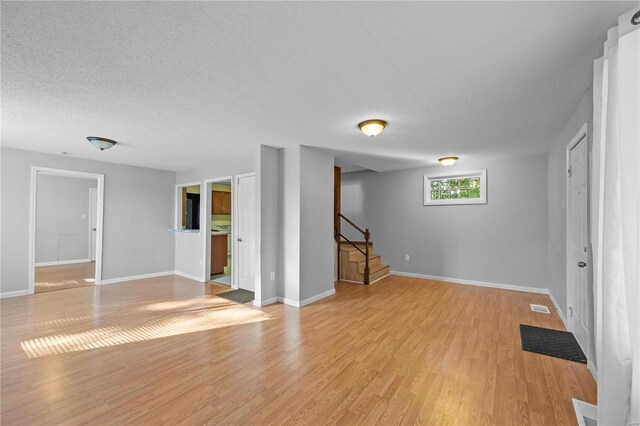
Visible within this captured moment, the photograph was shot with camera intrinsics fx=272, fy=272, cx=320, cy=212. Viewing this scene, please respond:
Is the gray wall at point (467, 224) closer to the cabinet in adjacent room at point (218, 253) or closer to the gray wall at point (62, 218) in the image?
the cabinet in adjacent room at point (218, 253)

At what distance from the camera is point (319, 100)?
2.56 metres

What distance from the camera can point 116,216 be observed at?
5.64 m

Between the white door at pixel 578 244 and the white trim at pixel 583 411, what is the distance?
93 cm

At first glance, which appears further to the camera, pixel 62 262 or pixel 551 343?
pixel 62 262

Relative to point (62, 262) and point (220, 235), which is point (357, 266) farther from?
point (62, 262)

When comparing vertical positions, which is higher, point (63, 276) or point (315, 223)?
point (315, 223)

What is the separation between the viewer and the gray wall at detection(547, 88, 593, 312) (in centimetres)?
311

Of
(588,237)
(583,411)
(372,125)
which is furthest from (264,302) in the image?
(588,237)

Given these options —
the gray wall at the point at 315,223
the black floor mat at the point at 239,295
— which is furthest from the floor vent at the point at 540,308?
the black floor mat at the point at 239,295

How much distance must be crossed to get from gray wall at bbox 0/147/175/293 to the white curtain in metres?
7.10

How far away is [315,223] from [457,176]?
10.8 ft

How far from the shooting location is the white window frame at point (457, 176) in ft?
17.5

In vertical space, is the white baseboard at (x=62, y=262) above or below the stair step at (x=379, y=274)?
below

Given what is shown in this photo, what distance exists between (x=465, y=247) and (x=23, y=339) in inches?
264
